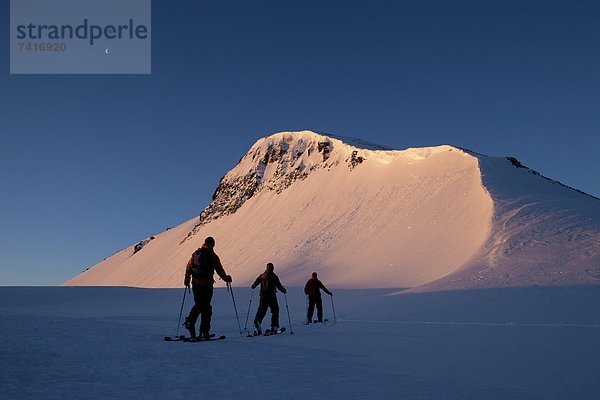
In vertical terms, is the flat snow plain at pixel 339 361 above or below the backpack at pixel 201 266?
below

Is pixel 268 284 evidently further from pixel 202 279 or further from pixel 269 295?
pixel 202 279

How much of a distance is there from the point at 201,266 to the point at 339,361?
161 inches

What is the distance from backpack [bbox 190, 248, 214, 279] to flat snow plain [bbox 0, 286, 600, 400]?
1438 millimetres

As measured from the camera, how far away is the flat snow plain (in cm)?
532

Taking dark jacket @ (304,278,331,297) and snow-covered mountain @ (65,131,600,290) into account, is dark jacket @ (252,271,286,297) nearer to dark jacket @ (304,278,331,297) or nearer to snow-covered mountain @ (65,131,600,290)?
dark jacket @ (304,278,331,297)

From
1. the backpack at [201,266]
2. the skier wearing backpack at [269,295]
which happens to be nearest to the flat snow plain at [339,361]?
the skier wearing backpack at [269,295]

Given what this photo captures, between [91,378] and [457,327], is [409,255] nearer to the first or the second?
[457,327]

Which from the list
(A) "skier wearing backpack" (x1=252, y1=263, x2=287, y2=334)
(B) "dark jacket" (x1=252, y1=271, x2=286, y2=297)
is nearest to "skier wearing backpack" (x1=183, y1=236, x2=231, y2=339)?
(A) "skier wearing backpack" (x1=252, y1=263, x2=287, y2=334)

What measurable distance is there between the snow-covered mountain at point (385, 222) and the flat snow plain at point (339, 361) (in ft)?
26.5

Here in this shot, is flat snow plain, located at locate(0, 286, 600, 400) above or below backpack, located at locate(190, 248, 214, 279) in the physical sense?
below

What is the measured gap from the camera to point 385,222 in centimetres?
4616

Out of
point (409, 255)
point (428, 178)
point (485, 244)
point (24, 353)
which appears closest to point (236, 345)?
point (24, 353)

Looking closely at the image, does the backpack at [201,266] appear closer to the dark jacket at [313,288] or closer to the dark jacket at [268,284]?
the dark jacket at [268,284]

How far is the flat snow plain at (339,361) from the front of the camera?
5.32 m
